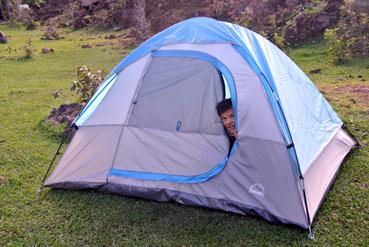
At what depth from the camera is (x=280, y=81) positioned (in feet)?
9.64

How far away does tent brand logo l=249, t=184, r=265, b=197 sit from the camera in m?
2.53

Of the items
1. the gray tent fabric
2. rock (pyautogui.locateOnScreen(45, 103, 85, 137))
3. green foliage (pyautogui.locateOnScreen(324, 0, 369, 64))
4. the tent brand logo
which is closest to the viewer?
the tent brand logo

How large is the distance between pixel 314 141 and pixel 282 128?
1.99 feet

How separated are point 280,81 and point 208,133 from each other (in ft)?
3.10

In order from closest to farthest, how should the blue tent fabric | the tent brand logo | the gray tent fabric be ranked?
the tent brand logo < the blue tent fabric < the gray tent fabric

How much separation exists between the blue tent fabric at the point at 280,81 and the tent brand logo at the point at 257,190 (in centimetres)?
40

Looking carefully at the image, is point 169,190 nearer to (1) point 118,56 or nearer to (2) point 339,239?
(2) point 339,239

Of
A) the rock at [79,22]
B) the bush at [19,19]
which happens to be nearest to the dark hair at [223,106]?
the rock at [79,22]

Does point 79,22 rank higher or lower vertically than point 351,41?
lower

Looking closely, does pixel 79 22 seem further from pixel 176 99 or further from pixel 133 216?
pixel 133 216

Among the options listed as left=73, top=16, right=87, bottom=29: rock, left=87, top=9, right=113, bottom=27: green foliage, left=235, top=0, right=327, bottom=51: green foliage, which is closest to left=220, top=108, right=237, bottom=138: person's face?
left=235, top=0, right=327, bottom=51: green foliage

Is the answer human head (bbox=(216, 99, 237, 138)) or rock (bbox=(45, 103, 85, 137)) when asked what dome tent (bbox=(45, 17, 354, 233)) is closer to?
human head (bbox=(216, 99, 237, 138))

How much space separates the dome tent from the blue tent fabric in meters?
0.01

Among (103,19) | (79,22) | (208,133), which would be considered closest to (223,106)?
(208,133)
